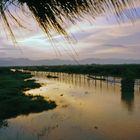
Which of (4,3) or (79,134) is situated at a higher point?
(4,3)

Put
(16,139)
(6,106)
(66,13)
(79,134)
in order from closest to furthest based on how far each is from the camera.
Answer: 1. (66,13)
2. (16,139)
3. (79,134)
4. (6,106)

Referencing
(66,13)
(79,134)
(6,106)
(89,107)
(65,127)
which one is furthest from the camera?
(89,107)

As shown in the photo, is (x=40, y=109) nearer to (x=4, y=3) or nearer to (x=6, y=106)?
(x=6, y=106)

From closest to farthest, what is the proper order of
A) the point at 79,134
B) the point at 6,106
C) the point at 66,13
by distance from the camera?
1. the point at 66,13
2. the point at 79,134
3. the point at 6,106

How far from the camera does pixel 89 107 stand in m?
31.4

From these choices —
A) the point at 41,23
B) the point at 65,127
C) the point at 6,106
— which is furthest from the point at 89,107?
the point at 41,23

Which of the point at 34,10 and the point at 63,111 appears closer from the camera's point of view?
the point at 34,10

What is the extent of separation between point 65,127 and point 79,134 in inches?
78.8

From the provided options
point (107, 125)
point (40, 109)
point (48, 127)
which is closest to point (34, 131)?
point (48, 127)

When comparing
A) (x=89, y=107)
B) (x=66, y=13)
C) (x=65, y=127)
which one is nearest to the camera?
(x=66, y=13)

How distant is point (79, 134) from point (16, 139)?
3.50 metres

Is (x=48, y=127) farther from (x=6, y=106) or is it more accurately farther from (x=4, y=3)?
(x=4, y=3)

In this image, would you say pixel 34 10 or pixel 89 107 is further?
pixel 89 107

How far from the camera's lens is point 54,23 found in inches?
84.9
